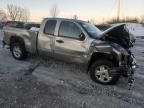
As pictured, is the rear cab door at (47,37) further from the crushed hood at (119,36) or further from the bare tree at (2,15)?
the bare tree at (2,15)

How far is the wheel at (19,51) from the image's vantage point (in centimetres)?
862

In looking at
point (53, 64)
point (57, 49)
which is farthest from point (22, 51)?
point (57, 49)

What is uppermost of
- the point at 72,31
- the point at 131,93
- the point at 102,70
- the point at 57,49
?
the point at 72,31

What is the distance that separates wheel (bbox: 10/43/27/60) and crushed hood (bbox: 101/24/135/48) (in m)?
3.52

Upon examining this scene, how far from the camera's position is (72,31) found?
702 cm

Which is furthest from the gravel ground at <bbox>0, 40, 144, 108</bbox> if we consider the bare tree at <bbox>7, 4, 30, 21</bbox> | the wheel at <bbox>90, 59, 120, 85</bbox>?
the bare tree at <bbox>7, 4, 30, 21</bbox>

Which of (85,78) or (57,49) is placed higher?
(57,49)

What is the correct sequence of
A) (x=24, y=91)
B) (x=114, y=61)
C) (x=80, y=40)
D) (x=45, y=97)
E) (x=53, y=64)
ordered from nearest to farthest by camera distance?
(x=45, y=97)
(x=24, y=91)
(x=114, y=61)
(x=80, y=40)
(x=53, y=64)

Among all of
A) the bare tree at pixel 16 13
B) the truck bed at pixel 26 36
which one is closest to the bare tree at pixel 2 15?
the bare tree at pixel 16 13

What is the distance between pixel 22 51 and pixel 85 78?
311 centimetres

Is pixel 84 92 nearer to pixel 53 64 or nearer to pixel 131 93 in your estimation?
pixel 131 93

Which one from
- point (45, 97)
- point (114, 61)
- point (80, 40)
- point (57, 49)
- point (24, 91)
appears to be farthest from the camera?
point (57, 49)

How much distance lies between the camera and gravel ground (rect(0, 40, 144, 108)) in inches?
193

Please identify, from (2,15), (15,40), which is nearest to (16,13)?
(2,15)
